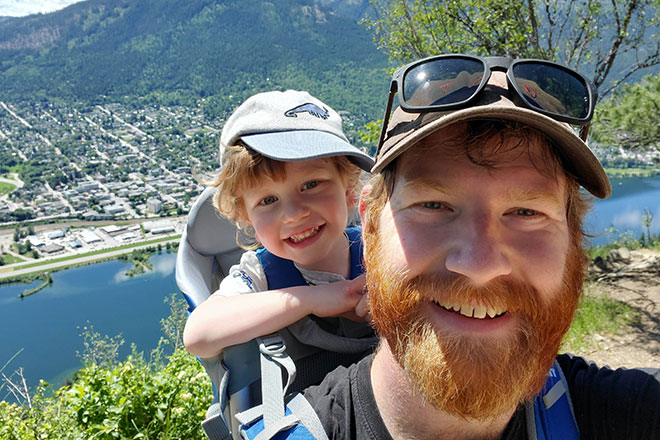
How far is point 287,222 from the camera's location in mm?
1746

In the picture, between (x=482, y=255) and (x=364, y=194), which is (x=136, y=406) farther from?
(x=482, y=255)

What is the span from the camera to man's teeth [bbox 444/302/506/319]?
1048mm

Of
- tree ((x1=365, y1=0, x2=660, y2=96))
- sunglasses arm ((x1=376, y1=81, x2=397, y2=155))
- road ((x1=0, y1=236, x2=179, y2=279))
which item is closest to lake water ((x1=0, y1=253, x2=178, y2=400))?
road ((x1=0, y1=236, x2=179, y2=279))

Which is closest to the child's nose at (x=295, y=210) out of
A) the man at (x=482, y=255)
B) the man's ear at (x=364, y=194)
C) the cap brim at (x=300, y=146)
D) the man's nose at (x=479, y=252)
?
the cap brim at (x=300, y=146)

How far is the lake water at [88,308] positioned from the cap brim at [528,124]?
21825 millimetres

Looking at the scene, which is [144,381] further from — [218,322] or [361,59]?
[361,59]

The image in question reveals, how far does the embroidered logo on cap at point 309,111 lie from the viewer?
189cm

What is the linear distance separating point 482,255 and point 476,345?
0.21m

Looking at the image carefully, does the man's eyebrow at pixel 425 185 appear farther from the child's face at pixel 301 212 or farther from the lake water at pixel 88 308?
the lake water at pixel 88 308

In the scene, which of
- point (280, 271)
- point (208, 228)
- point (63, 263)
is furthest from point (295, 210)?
point (63, 263)

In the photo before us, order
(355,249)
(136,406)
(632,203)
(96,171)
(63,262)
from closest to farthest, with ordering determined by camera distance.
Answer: (355,249) < (136,406) < (632,203) < (63,262) < (96,171)

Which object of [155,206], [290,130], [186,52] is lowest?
[155,206]

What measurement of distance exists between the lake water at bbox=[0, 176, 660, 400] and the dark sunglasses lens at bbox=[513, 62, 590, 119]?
21.8 m

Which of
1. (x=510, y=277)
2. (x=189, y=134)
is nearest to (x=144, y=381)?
(x=510, y=277)
